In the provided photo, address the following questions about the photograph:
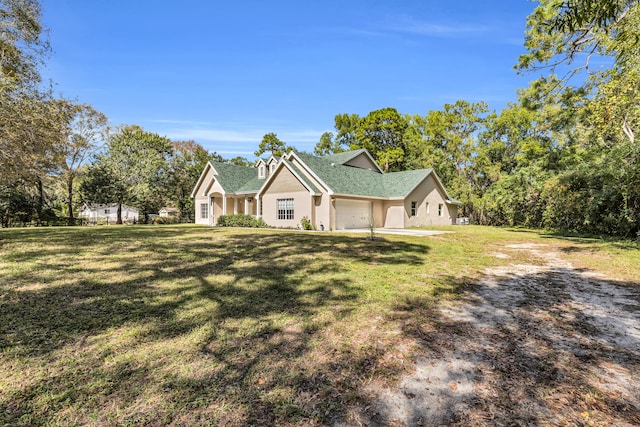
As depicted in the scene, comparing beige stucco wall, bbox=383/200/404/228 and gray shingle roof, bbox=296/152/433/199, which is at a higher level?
gray shingle roof, bbox=296/152/433/199

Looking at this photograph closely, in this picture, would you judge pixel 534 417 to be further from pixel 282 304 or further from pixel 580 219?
pixel 580 219

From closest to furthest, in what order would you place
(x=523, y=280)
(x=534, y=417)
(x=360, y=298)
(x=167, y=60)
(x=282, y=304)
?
(x=534, y=417) → (x=282, y=304) → (x=360, y=298) → (x=523, y=280) → (x=167, y=60)

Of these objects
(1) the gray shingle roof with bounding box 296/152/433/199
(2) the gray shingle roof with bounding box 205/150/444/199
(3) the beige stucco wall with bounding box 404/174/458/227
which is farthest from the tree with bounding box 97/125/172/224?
(3) the beige stucco wall with bounding box 404/174/458/227

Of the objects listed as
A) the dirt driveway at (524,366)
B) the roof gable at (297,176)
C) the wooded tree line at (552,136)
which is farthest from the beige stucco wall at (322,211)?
the dirt driveway at (524,366)

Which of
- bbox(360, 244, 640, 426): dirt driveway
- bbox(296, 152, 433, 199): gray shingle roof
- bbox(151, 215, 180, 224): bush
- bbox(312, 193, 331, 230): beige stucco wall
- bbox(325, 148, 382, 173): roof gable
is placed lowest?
bbox(360, 244, 640, 426): dirt driveway

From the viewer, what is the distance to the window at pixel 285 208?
74.7 feet

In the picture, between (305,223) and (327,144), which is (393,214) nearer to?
(305,223)

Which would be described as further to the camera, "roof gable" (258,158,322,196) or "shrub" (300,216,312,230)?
"roof gable" (258,158,322,196)

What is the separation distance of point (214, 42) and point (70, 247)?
9.93 meters

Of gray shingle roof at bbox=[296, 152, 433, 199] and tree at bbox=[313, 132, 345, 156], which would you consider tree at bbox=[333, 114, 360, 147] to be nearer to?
tree at bbox=[313, 132, 345, 156]

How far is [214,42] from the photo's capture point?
13539 mm

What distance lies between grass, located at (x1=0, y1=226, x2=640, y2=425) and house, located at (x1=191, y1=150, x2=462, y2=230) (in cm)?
1337

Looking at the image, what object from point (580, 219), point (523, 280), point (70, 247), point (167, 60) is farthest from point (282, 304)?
point (580, 219)

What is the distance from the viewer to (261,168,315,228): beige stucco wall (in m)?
21.8
